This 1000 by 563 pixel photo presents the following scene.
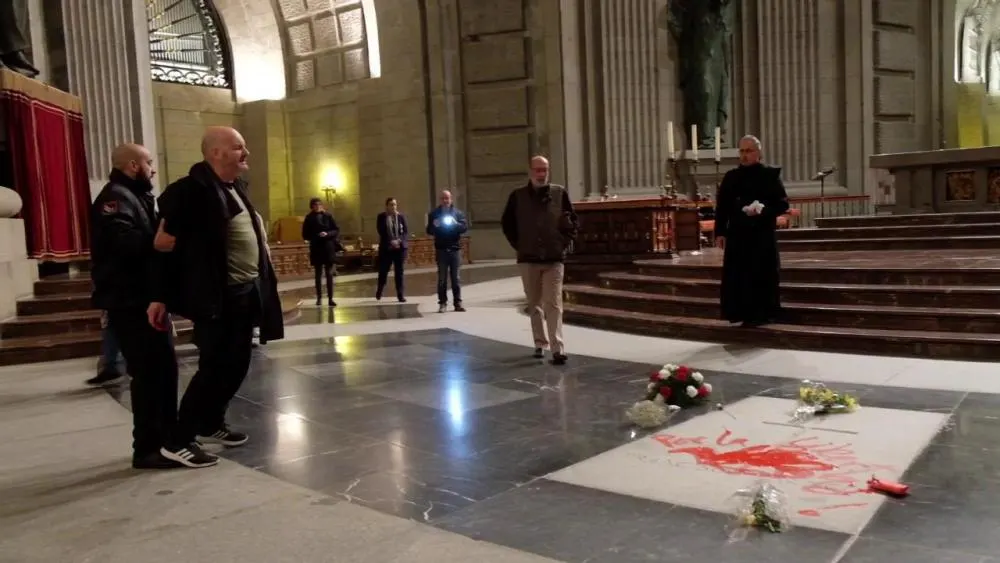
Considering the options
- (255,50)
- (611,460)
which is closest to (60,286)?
(611,460)

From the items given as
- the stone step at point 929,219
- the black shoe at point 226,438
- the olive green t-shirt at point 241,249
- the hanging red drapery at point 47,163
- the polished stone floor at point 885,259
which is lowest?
the black shoe at point 226,438

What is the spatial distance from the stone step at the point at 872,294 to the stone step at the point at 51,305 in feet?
22.9

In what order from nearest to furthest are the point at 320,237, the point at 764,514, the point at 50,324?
1. the point at 764,514
2. the point at 50,324
3. the point at 320,237

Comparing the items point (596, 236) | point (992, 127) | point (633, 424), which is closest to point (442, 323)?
point (596, 236)

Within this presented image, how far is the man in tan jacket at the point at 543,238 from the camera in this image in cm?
716

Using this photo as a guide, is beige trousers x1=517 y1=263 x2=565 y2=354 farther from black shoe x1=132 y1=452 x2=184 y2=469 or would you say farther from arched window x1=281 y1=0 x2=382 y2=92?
arched window x1=281 y1=0 x2=382 y2=92

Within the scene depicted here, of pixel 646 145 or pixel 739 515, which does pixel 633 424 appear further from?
pixel 646 145

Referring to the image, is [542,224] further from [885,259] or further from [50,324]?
[50,324]

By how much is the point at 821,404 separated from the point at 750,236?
3.10 m

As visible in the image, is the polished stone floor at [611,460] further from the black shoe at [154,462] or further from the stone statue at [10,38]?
the stone statue at [10,38]

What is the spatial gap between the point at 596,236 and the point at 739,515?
9.12 meters

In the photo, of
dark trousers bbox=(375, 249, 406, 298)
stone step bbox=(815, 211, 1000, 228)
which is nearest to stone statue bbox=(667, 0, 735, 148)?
stone step bbox=(815, 211, 1000, 228)

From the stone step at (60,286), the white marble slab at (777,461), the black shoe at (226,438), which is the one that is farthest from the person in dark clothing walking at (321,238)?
the white marble slab at (777,461)

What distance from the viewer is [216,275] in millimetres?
4258
